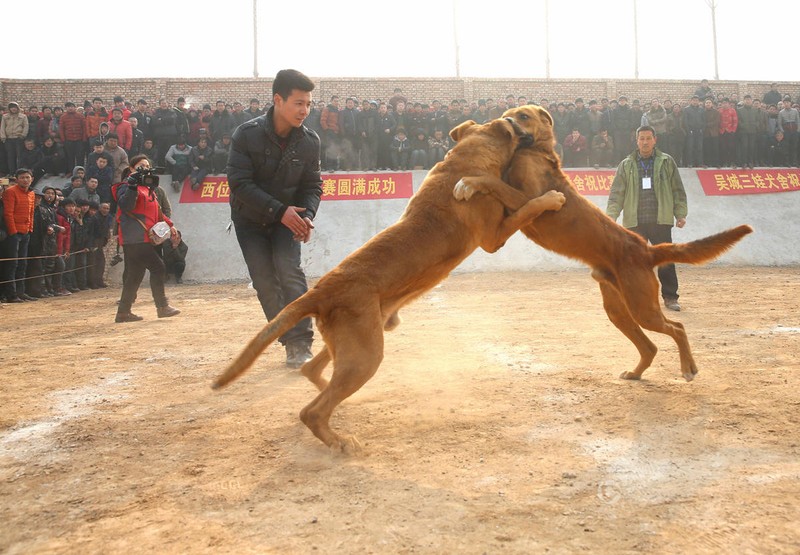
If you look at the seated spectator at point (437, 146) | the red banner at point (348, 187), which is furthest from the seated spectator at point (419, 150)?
the red banner at point (348, 187)

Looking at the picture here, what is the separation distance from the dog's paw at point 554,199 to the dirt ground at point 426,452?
1320 mm

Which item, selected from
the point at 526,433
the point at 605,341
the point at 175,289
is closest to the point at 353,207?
the point at 175,289

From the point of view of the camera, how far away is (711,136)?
18.6m

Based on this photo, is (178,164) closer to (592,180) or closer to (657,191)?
(592,180)

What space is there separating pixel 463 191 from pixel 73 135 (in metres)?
16.3

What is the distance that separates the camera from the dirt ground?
2.55 m

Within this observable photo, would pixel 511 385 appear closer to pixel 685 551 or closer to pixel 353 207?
Answer: pixel 685 551

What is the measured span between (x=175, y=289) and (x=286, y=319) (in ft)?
37.1

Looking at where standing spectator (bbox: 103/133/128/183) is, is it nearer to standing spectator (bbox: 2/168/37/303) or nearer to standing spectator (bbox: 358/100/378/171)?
standing spectator (bbox: 2/168/37/303)

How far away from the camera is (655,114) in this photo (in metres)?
18.0

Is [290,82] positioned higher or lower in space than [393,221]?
higher

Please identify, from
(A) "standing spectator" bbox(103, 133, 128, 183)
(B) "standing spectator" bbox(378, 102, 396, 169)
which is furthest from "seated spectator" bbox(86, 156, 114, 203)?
(B) "standing spectator" bbox(378, 102, 396, 169)

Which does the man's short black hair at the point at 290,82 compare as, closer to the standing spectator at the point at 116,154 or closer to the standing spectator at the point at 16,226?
the standing spectator at the point at 16,226

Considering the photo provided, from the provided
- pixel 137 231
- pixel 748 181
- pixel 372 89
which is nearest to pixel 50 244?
pixel 137 231
